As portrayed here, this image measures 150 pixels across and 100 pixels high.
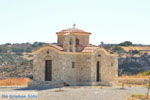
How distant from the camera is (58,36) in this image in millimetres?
44594

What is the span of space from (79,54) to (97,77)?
10.0ft

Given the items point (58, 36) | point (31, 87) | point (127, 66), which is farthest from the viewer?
point (127, 66)

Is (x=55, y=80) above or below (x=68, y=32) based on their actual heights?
below

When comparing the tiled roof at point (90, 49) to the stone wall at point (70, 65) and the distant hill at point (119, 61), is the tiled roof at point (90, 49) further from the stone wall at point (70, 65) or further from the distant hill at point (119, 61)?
the distant hill at point (119, 61)

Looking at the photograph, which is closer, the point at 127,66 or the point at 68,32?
the point at 68,32

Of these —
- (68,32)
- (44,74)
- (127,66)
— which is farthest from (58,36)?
(127,66)

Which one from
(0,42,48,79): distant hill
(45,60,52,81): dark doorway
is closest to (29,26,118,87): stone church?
(45,60,52,81): dark doorway

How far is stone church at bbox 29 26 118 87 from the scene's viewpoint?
136ft

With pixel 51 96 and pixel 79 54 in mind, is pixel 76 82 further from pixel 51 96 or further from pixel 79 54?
pixel 51 96

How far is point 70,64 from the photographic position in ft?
138

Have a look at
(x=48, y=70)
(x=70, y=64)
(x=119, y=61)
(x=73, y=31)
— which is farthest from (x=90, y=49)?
(x=119, y=61)

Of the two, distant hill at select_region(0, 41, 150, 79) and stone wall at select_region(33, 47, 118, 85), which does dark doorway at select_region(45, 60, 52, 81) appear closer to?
stone wall at select_region(33, 47, 118, 85)

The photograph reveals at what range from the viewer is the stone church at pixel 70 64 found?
136ft

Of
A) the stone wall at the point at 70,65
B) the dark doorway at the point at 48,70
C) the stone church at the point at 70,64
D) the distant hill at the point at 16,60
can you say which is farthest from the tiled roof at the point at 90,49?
the distant hill at the point at 16,60
